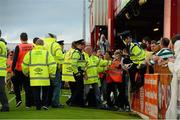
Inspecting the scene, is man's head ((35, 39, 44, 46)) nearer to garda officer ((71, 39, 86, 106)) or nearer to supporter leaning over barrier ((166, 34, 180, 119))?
garda officer ((71, 39, 86, 106))

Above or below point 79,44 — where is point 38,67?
below

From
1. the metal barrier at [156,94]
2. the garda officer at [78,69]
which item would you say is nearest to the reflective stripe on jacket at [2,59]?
the garda officer at [78,69]

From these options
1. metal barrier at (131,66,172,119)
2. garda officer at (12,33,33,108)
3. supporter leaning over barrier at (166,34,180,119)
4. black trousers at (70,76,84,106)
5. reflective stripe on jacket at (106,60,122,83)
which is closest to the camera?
supporter leaning over barrier at (166,34,180,119)

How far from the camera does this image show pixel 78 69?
58.9ft

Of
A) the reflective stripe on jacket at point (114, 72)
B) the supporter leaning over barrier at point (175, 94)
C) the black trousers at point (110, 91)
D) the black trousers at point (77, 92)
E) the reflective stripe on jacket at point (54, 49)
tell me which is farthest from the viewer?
the black trousers at point (110, 91)

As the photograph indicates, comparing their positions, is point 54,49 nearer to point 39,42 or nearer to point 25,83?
point 39,42

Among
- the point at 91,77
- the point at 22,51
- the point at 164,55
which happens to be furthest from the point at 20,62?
the point at 164,55

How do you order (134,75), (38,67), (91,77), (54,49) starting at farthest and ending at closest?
(91,77)
(54,49)
(134,75)
(38,67)

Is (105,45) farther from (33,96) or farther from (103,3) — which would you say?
(33,96)

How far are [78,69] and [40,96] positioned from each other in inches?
74.8

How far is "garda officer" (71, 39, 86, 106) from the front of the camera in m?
17.8

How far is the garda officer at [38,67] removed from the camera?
52.3 ft

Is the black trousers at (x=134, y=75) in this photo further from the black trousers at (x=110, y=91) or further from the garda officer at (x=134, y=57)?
the black trousers at (x=110, y=91)

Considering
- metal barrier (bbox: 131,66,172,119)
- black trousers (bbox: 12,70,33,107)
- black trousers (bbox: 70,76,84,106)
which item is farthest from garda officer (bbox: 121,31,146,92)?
black trousers (bbox: 12,70,33,107)
